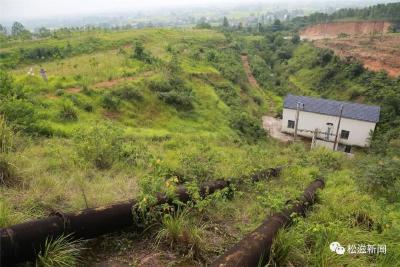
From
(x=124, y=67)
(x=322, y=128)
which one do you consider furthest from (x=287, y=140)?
(x=124, y=67)

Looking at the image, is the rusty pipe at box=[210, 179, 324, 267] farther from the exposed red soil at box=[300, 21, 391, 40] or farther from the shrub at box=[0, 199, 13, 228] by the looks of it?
the exposed red soil at box=[300, 21, 391, 40]

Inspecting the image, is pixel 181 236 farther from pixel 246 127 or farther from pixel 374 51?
pixel 374 51

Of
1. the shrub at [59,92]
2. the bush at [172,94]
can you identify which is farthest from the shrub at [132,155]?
the bush at [172,94]

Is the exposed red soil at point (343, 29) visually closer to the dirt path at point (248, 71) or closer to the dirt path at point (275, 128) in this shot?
the dirt path at point (248, 71)

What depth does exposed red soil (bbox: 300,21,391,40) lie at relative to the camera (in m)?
68.1

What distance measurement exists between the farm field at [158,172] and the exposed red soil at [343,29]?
2213 inches

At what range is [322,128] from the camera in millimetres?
26547

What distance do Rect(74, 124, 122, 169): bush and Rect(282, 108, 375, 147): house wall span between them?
71.9ft

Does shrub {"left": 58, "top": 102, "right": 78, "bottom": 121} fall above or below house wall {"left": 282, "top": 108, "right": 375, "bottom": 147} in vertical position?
above

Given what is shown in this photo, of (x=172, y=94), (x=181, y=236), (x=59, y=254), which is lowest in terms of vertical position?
(x=172, y=94)

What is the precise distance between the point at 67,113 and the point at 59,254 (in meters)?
10.8

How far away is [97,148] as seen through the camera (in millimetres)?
7570

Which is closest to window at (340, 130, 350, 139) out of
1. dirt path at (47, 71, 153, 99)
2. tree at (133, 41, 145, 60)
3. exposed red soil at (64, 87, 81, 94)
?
dirt path at (47, 71, 153, 99)

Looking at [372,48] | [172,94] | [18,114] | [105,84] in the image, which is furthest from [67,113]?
[372,48]
